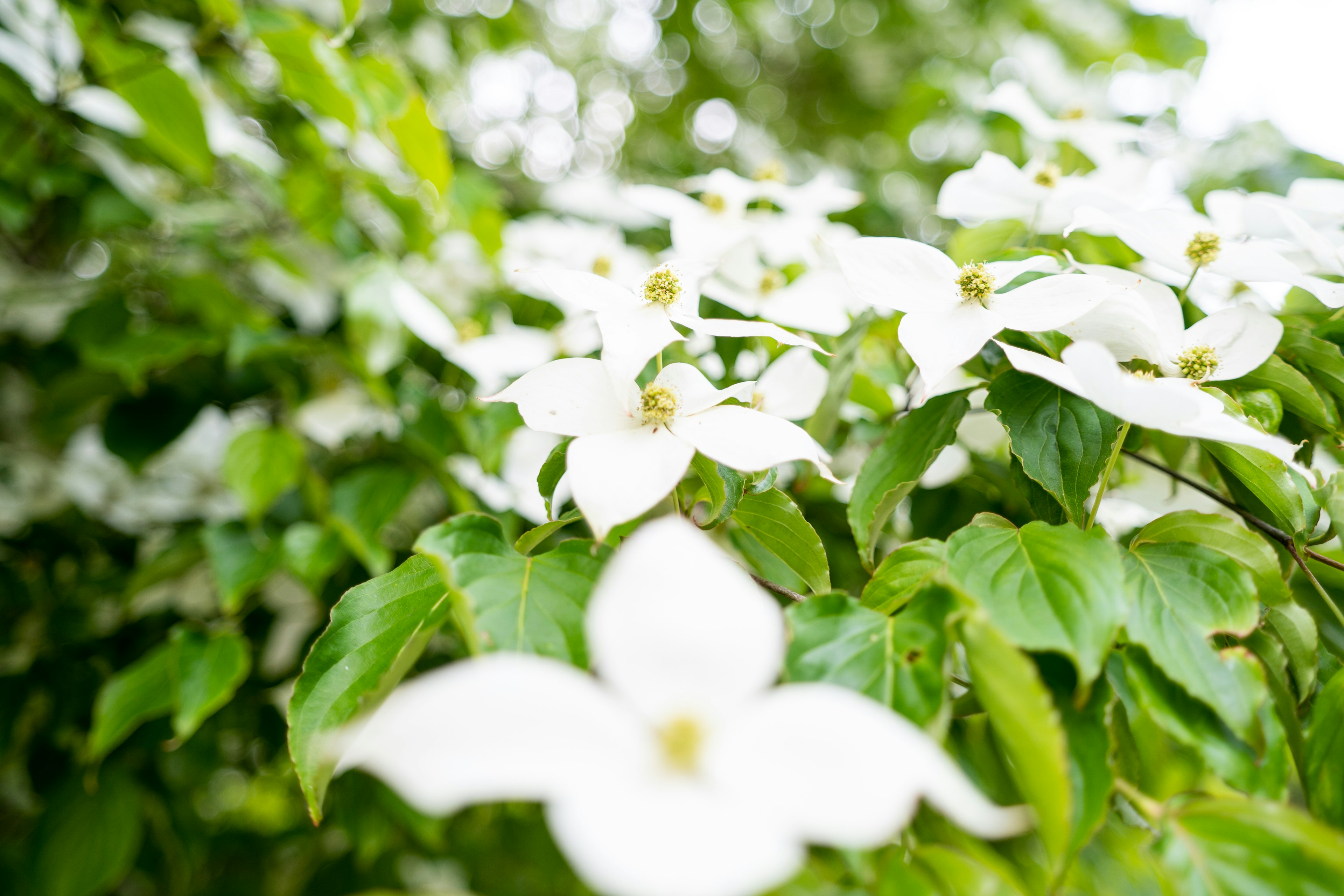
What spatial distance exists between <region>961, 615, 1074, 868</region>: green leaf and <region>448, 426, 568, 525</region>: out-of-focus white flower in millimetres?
482

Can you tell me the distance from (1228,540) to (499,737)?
495 mm

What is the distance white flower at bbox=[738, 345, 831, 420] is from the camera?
0.65 metres

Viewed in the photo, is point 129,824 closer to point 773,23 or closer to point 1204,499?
point 1204,499

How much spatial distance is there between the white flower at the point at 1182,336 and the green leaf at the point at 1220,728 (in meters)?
0.24

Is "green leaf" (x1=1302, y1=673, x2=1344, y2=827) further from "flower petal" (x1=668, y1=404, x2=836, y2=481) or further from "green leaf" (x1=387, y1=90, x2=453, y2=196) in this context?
"green leaf" (x1=387, y1=90, x2=453, y2=196)

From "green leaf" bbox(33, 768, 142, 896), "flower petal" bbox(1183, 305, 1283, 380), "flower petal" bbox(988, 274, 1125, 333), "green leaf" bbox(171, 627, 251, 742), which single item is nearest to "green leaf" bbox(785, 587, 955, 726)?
"flower petal" bbox(988, 274, 1125, 333)

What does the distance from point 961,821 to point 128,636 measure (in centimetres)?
130

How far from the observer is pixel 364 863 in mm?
1143

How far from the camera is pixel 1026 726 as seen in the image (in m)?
0.33

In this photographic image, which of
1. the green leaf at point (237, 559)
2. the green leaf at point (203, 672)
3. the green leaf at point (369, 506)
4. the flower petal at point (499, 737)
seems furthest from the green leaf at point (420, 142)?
the flower petal at point (499, 737)

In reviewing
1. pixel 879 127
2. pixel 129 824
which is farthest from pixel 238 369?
pixel 879 127

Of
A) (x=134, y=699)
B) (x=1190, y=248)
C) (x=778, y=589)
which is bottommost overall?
(x=134, y=699)

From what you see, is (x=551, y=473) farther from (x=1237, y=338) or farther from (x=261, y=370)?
(x=261, y=370)

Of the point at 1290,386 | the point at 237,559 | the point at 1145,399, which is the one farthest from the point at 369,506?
the point at 1290,386
